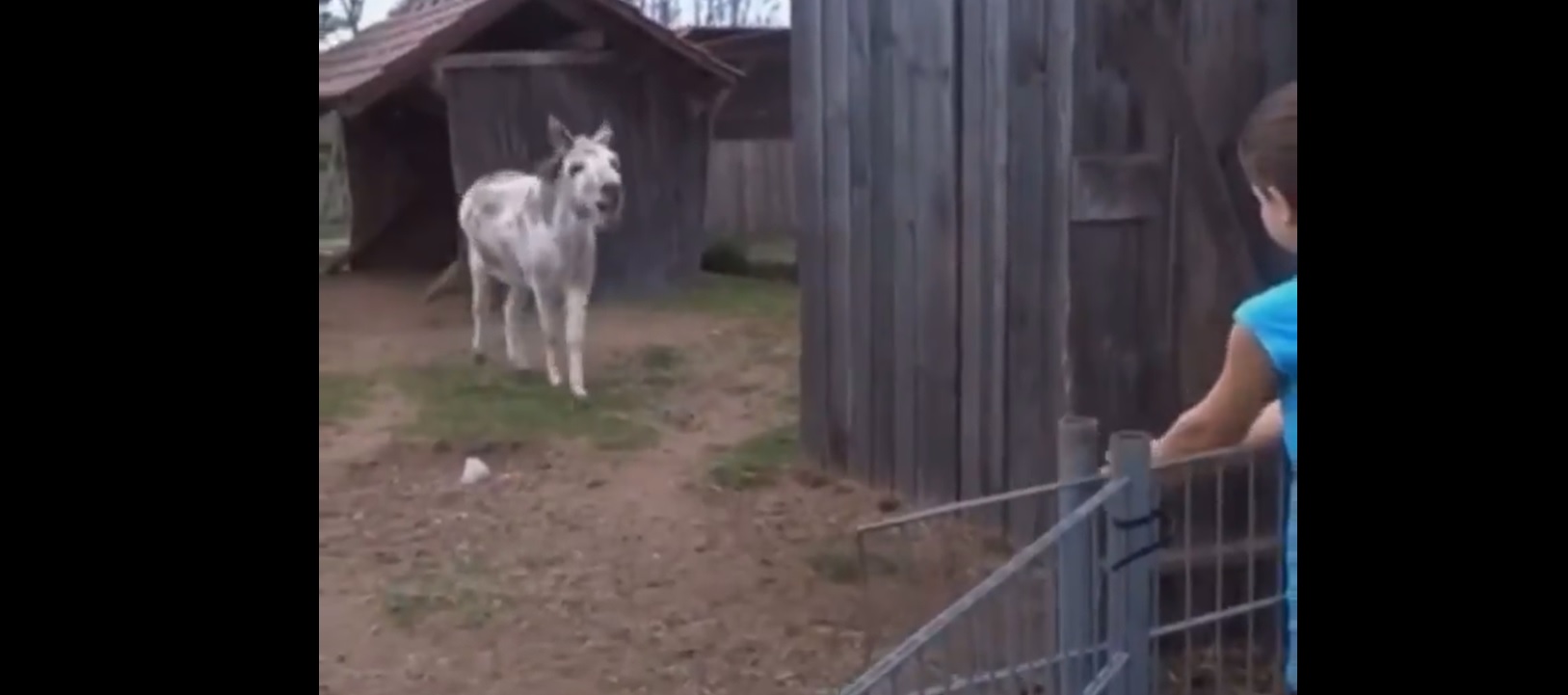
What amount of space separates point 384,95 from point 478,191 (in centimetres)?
314

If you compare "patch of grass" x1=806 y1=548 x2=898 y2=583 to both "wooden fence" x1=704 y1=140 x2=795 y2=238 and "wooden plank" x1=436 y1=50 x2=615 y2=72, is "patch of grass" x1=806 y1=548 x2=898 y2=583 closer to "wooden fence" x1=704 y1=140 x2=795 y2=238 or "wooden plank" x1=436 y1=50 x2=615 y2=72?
"wooden plank" x1=436 y1=50 x2=615 y2=72

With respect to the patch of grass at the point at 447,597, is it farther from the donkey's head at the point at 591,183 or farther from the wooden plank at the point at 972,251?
the donkey's head at the point at 591,183

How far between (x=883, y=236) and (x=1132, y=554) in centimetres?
430

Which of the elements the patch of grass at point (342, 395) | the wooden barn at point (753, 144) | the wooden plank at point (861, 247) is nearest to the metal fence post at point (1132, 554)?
the wooden plank at point (861, 247)

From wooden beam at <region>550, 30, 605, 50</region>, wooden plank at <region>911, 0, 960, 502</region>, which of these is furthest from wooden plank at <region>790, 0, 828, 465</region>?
wooden beam at <region>550, 30, 605, 50</region>

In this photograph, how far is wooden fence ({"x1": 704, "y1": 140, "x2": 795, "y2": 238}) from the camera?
18156 mm

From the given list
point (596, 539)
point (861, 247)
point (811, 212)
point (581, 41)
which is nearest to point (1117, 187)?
point (861, 247)

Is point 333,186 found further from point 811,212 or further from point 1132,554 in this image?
point 1132,554

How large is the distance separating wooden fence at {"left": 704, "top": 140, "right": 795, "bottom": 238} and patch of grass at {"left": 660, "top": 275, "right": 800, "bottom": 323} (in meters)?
2.76

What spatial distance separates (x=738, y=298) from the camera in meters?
14.1

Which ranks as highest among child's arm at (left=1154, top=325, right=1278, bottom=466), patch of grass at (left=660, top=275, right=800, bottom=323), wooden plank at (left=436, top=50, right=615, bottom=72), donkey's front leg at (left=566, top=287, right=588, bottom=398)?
wooden plank at (left=436, top=50, right=615, bottom=72)
